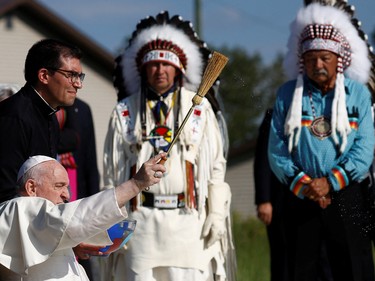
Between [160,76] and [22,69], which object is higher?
[22,69]

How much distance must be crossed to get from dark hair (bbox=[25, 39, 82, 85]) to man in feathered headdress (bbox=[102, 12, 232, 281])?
1.57m

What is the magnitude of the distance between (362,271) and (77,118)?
7.71 ft

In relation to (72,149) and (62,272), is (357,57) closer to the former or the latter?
(72,149)

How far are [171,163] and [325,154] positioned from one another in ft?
3.39

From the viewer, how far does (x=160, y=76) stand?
283 inches

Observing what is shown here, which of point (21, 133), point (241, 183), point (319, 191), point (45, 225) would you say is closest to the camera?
point (45, 225)

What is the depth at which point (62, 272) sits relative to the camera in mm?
4973

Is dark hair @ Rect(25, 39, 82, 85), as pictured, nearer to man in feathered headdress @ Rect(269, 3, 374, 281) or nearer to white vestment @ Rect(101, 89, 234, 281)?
white vestment @ Rect(101, 89, 234, 281)

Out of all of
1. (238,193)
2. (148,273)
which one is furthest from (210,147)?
(238,193)

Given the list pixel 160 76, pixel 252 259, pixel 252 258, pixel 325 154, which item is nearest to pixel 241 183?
pixel 252 258

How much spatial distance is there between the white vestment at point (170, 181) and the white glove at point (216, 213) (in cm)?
3

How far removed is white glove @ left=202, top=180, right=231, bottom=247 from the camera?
23.1 feet

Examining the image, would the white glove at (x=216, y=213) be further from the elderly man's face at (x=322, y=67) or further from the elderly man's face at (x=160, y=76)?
the elderly man's face at (x=322, y=67)

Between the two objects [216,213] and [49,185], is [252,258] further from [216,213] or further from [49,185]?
[49,185]
